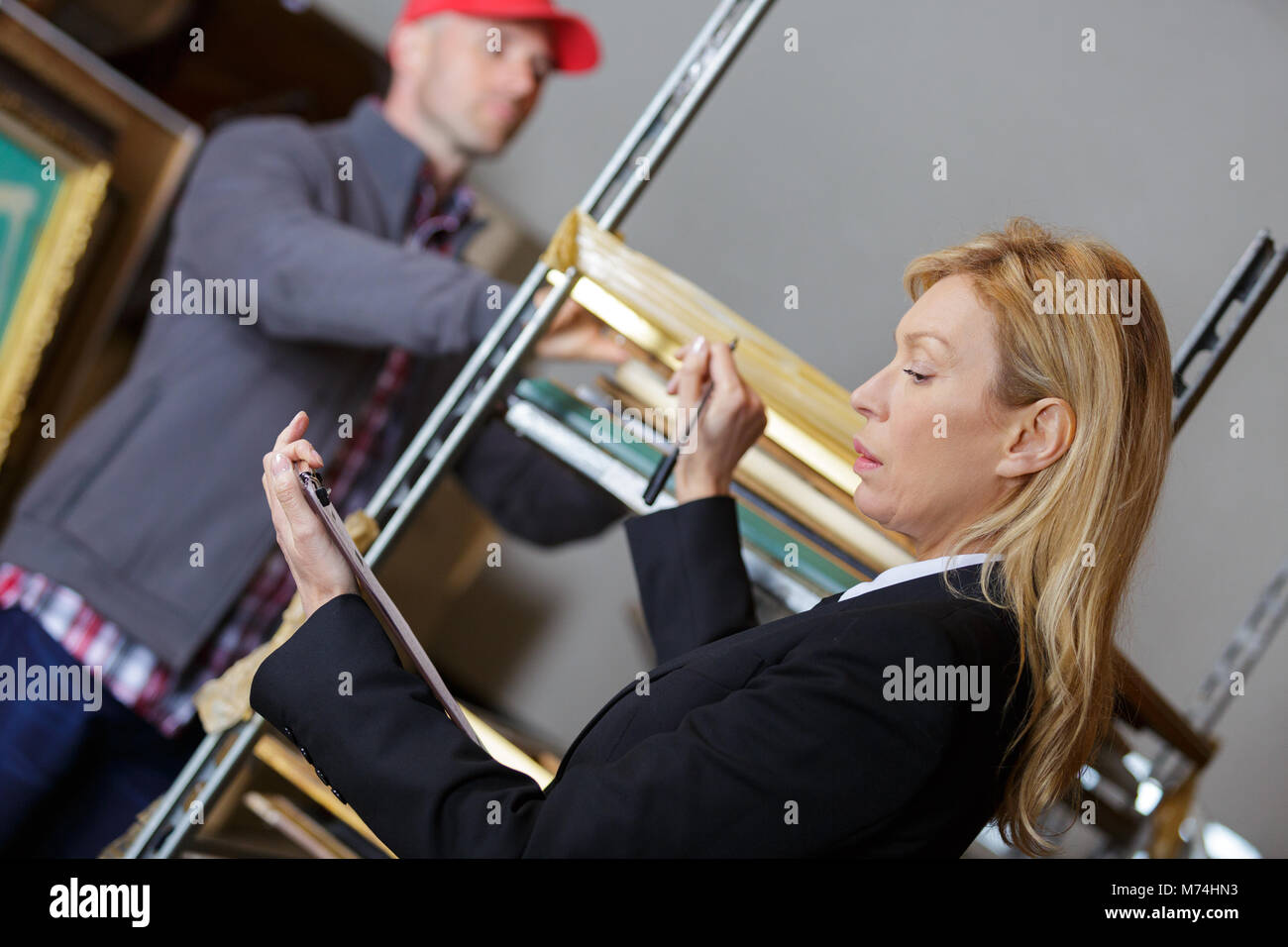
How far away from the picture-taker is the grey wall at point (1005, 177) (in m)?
1.82

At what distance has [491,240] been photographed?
6.98 ft

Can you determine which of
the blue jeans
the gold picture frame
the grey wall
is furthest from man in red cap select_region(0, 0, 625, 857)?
the grey wall

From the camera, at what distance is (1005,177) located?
1.80 m

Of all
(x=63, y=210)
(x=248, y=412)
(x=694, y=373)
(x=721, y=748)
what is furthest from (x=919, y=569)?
(x=63, y=210)

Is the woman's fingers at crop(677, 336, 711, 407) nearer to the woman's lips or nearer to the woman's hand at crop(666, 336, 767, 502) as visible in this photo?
the woman's hand at crop(666, 336, 767, 502)

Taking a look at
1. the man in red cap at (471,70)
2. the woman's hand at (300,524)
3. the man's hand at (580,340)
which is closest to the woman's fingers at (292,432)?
the woman's hand at (300,524)

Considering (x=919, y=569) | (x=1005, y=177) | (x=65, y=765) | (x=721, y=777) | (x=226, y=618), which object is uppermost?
(x=1005, y=177)

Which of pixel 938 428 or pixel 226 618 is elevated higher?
pixel 938 428

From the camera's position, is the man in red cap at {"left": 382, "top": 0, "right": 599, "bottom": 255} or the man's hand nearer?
the man's hand

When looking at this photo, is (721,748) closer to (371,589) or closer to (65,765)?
(371,589)

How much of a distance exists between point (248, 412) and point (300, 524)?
90 centimetres

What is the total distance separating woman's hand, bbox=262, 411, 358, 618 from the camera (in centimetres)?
69

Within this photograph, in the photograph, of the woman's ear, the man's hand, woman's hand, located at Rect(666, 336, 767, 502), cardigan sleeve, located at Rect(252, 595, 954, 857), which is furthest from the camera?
the man's hand
